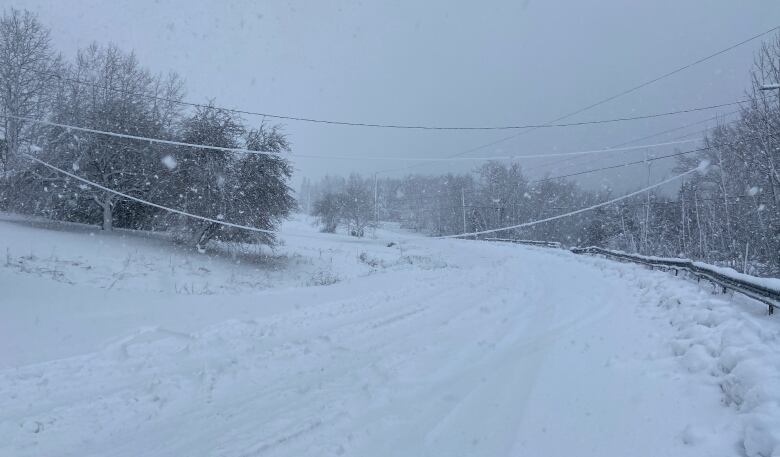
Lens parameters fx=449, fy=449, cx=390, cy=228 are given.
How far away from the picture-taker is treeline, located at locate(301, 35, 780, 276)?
61.8 feet

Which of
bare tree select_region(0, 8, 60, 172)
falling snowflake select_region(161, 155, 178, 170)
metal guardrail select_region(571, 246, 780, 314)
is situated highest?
bare tree select_region(0, 8, 60, 172)

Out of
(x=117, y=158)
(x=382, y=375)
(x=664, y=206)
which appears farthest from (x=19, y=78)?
(x=664, y=206)

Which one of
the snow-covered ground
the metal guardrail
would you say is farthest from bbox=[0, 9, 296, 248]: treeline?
the metal guardrail

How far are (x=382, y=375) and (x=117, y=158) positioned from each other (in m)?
24.5

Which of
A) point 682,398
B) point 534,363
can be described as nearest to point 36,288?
point 534,363

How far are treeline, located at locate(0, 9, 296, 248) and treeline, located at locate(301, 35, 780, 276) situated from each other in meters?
22.6

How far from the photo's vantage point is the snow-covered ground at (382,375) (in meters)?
3.84

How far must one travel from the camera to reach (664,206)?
56.2m

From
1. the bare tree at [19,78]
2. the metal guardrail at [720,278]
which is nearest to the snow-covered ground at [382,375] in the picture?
the metal guardrail at [720,278]

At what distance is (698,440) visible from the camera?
11.8ft

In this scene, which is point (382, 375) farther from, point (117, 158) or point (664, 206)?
point (664, 206)

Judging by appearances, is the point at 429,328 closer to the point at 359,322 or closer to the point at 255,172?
the point at 359,322

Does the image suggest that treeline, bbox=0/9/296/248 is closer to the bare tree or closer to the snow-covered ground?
the bare tree

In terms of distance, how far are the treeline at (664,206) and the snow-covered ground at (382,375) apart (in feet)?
39.4
